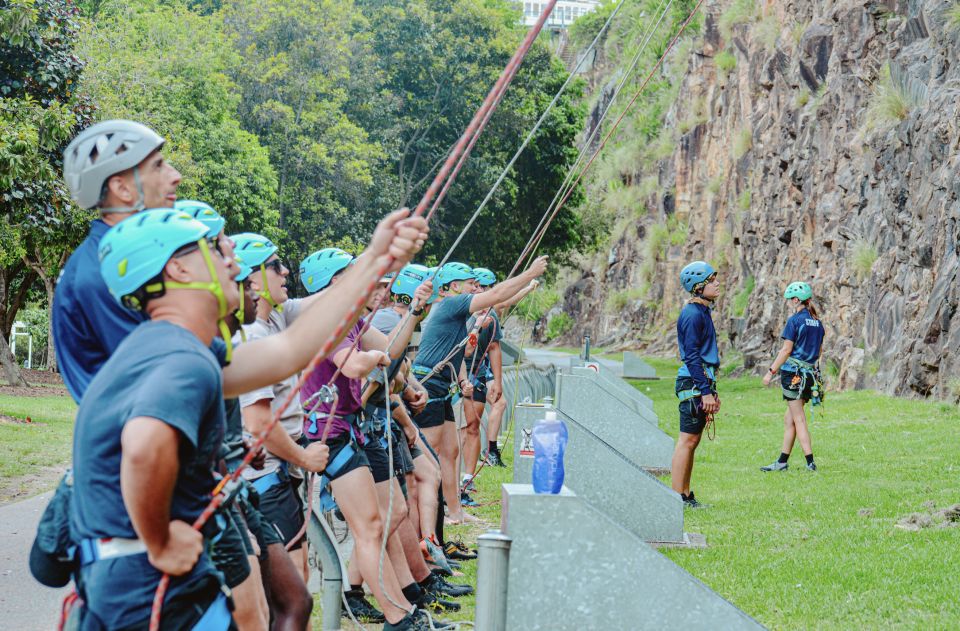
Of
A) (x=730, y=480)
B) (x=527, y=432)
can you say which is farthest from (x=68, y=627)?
(x=730, y=480)

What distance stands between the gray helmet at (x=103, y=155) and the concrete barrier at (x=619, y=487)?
5.76m

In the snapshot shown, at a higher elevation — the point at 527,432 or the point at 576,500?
the point at 576,500

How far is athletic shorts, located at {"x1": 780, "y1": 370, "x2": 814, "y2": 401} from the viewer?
13078 mm

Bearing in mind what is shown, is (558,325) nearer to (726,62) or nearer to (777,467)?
(726,62)

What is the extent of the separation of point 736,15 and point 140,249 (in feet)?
118

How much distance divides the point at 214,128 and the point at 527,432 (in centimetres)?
1888

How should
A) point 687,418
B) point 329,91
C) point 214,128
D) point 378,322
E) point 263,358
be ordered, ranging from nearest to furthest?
1. point 263,358
2. point 378,322
3. point 687,418
4. point 214,128
5. point 329,91

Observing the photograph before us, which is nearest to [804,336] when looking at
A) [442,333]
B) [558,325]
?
[442,333]

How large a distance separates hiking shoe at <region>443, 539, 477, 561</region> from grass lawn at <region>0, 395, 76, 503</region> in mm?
5166

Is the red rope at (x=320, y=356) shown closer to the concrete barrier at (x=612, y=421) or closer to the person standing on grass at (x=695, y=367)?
the person standing on grass at (x=695, y=367)

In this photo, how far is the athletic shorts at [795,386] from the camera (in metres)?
13.1

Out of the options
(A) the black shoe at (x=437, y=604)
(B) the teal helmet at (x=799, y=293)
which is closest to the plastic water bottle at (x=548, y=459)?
(A) the black shoe at (x=437, y=604)

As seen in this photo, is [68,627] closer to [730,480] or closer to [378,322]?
[378,322]

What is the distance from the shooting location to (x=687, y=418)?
1067cm
